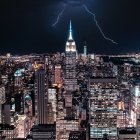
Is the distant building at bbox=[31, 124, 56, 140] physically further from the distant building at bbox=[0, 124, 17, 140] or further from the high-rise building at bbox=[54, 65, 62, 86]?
the high-rise building at bbox=[54, 65, 62, 86]

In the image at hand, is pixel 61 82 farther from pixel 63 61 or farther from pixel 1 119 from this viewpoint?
pixel 1 119

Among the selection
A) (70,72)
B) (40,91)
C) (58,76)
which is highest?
(70,72)

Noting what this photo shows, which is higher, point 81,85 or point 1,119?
point 81,85

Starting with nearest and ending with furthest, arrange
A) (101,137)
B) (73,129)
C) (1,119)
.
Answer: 1. (101,137)
2. (73,129)
3. (1,119)

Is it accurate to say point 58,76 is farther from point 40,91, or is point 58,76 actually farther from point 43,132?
point 43,132

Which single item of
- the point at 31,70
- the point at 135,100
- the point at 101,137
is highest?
the point at 31,70

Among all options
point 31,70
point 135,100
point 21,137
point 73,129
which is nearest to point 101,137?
point 73,129

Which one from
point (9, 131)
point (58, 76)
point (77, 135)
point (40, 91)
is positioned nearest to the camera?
point (77, 135)

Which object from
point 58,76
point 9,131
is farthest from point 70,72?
point 9,131

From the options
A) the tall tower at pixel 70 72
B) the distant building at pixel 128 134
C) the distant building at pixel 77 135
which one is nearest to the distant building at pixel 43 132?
the distant building at pixel 77 135
